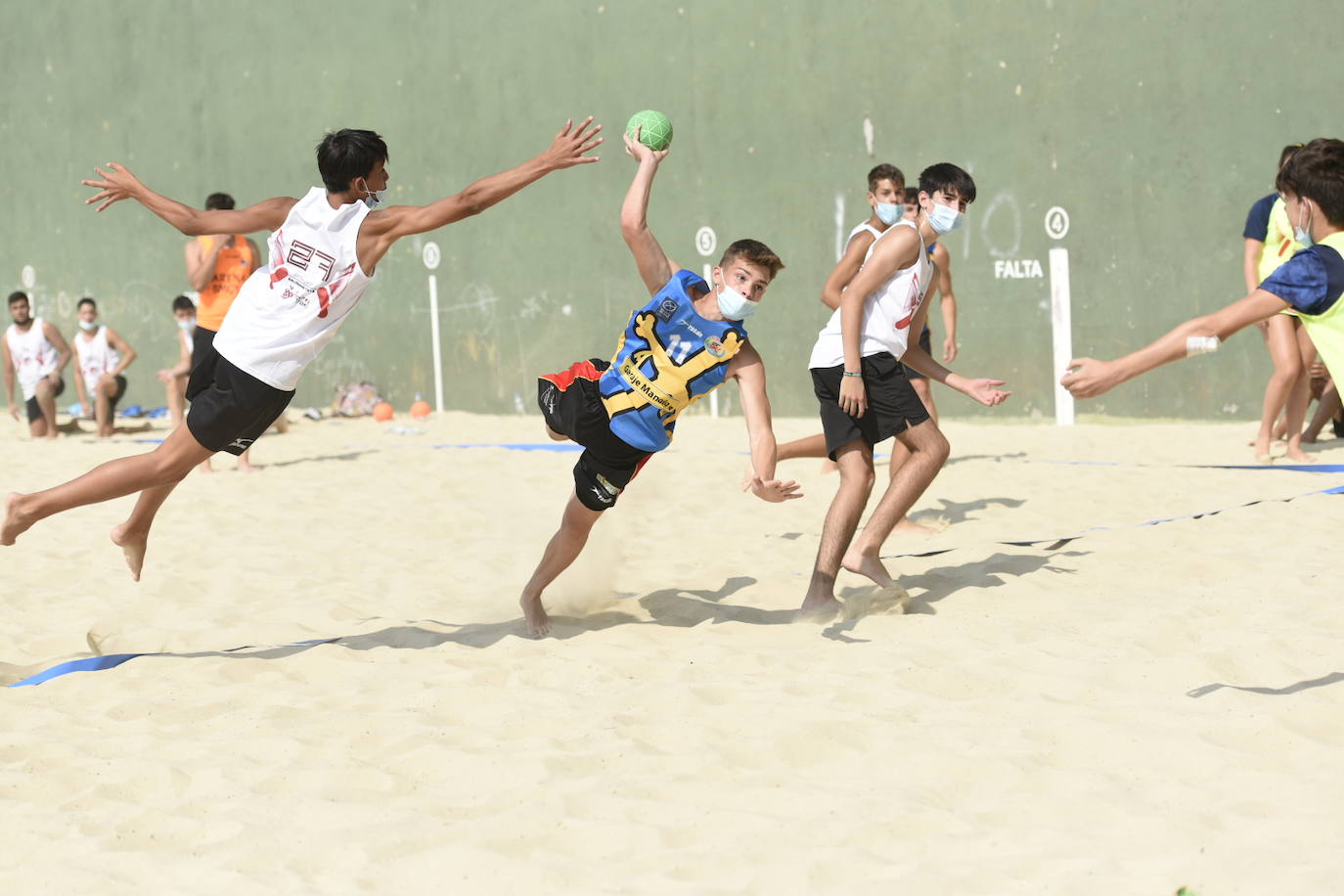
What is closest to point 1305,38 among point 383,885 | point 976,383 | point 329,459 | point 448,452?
point 976,383

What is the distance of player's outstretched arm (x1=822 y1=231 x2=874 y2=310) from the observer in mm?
6180

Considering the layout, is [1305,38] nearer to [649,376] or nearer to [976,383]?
[976,383]

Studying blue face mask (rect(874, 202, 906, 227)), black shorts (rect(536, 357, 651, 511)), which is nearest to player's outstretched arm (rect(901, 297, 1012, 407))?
blue face mask (rect(874, 202, 906, 227))

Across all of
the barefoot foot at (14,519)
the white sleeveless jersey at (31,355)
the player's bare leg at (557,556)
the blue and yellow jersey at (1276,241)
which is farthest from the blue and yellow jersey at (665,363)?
the white sleeveless jersey at (31,355)

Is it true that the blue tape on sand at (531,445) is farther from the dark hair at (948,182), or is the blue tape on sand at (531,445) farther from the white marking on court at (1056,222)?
the dark hair at (948,182)

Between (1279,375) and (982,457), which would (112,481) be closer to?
(982,457)

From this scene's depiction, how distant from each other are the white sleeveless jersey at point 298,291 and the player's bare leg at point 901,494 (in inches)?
81.6

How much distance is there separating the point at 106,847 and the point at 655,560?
11.8ft

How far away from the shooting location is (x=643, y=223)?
4.80 meters

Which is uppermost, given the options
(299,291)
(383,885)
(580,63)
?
(580,63)

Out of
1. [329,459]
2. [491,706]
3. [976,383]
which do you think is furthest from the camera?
[329,459]

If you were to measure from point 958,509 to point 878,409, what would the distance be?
2.28 metres

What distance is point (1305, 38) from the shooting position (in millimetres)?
9555

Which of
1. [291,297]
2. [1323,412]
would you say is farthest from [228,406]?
[1323,412]
